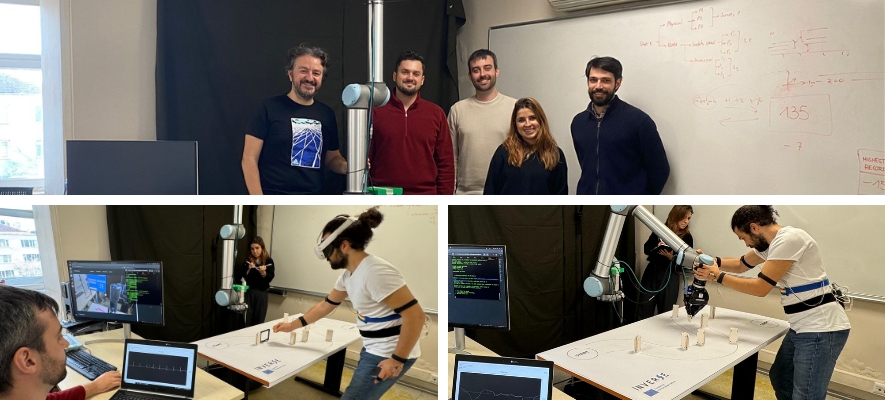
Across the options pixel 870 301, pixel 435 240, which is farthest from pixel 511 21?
pixel 870 301

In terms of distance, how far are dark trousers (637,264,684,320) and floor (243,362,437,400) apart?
563 millimetres

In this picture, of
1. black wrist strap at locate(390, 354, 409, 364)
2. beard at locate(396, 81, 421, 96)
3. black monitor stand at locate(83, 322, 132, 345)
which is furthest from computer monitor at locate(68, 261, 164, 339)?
beard at locate(396, 81, 421, 96)

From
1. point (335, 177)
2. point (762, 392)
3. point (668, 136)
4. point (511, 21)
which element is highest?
point (511, 21)

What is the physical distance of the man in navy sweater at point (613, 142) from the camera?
243cm

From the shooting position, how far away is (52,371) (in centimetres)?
138

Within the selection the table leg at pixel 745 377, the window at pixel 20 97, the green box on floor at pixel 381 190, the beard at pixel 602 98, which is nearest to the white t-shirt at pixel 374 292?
the table leg at pixel 745 377

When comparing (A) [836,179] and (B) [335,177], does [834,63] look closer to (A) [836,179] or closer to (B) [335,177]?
(A) [836,179]

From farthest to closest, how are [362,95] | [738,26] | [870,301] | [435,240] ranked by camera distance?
1. [738,26]
2. [362,95]
3. [435,240]
4. [870,301]

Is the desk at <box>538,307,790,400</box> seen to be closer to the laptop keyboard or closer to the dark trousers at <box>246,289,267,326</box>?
the dark trousers at <box>246,289,267,326</box>

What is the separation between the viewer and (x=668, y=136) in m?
2.45

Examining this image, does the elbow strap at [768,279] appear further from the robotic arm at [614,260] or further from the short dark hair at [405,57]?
the short dark hair at [405,57]

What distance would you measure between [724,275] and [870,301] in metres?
0.26

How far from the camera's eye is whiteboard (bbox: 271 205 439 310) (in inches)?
58.0

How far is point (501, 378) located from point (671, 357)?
0.36m
